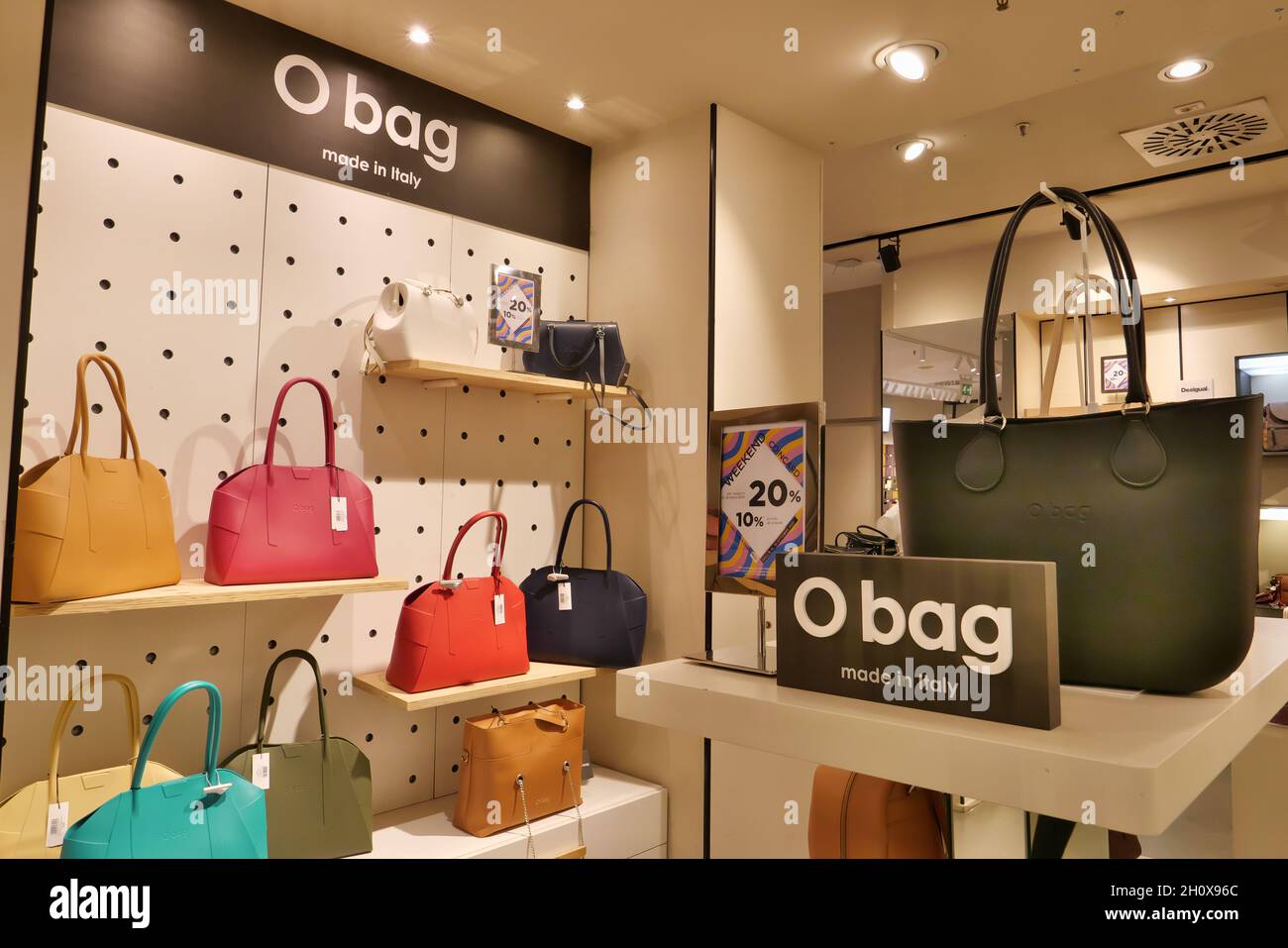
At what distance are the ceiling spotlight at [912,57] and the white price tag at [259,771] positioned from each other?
262 cm

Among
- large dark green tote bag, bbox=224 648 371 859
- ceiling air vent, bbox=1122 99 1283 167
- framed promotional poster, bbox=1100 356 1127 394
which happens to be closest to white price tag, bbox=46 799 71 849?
large dark green tote bag, bbox=224 648 371 859

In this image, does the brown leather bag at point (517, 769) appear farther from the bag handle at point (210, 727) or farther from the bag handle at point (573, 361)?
the bag handle at point (573, 361)

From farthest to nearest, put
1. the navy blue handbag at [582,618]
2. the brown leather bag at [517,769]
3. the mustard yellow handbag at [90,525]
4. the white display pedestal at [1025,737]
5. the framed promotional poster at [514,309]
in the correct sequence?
the navy blue handbag at [582,618] < the framed promotional poster at [514,309] < the brown leather bag at [517,769] < the mustard yellow handbag at [90,525] < the white display pedestal at [1025,737]

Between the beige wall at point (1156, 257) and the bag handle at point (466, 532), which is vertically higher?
the beige wall at point (1156, 257)

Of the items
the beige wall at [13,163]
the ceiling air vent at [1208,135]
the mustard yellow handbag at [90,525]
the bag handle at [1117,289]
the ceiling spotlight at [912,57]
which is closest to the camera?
the bag handle at [1117,289]

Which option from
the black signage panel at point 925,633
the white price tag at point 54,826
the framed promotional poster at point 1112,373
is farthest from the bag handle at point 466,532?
the framed promotional poster at point 1112,373

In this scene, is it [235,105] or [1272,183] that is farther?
[1272,183]

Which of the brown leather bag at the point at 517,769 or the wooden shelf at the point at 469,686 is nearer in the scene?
the wooden shelf at the point at 469,686

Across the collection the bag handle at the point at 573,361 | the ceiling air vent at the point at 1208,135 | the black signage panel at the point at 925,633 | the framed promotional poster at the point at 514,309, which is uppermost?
the ceiling air vent at the point at 1208,135

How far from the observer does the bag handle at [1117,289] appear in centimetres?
72

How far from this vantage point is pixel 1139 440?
0.75m
